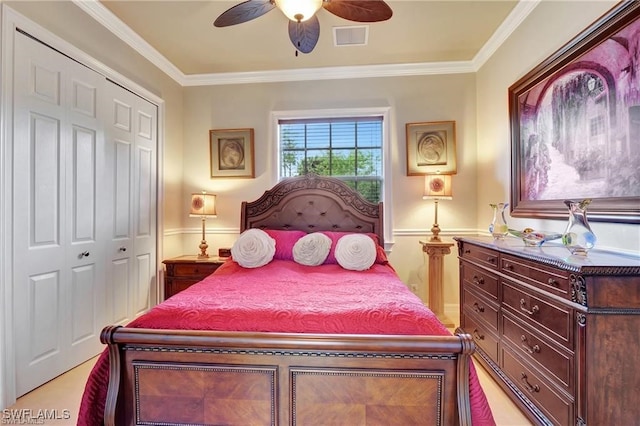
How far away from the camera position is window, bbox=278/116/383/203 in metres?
3.62

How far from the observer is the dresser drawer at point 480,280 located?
2111mm

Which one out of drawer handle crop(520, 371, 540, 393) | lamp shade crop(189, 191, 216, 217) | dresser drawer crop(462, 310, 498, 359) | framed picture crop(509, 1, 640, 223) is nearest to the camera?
framed picture crop(509, 1, 640, 223)

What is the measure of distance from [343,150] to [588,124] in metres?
2.28

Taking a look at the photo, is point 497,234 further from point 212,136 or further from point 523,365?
point 212,136

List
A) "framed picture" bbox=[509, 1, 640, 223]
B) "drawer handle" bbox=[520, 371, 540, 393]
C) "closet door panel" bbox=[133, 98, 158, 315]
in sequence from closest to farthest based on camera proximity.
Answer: "framed picture" bbox=[509, 1, 640, 223] → "drawer handle" bbox=[520, 371, 540, 393] → "closet door panel" bbox=[133, 98, 158, 315]

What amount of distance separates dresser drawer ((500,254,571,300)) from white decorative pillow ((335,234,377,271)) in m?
0.97

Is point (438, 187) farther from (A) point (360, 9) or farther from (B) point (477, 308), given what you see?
(A) point (360, 9)

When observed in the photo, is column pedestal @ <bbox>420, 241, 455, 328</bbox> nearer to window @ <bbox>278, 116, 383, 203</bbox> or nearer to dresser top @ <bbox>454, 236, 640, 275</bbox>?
window @ <bbox>278, 116, 383, 203</bbox>

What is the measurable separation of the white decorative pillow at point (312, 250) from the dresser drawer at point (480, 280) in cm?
120

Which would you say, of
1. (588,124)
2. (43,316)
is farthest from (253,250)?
(588,124)

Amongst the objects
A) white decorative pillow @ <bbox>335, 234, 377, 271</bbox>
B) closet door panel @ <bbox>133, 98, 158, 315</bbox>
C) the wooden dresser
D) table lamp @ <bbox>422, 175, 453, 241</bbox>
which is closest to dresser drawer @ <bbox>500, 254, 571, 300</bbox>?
the wooden dresser

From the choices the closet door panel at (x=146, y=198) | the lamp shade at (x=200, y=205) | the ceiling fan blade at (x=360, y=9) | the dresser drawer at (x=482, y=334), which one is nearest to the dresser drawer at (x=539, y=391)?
the dresser drawer at (x=482, y=334)

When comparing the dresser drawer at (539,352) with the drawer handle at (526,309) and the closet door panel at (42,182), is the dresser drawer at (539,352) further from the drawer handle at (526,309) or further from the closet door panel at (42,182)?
the closet door panel at (42,182)

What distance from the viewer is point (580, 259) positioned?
1422 mm
